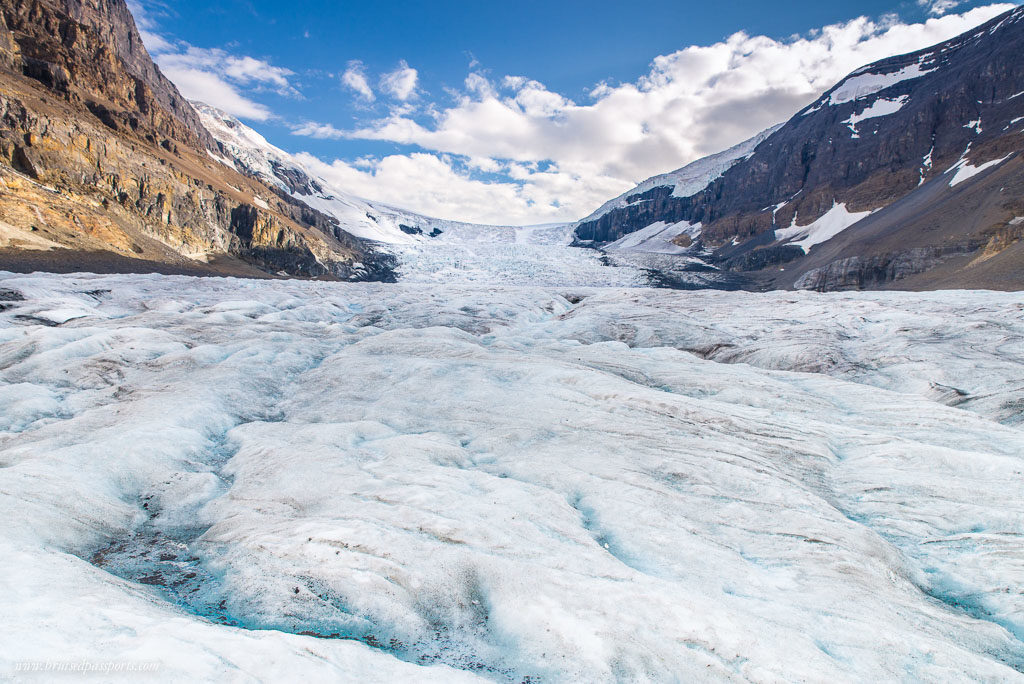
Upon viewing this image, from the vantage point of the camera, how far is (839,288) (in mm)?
57125

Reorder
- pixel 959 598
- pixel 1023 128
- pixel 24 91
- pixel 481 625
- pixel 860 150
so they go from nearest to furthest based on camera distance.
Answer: pixel 481 625
pixel 959 598
pixel 24 91
pixel 1023 128
pixel 860 150

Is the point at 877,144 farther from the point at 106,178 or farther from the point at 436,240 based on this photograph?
the point at 106,178

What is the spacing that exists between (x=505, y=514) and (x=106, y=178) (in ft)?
187

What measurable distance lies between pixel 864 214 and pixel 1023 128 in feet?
68.3

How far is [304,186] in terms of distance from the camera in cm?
15788

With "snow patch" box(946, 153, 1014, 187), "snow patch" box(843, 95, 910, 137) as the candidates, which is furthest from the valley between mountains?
"snow patch" box(843, 95, 910, 137)

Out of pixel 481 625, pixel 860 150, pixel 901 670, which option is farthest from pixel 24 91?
pixel 860 150

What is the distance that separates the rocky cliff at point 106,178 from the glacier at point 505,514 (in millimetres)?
31606

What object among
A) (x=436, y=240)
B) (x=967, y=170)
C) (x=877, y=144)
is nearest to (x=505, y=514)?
(x=967, y=170)

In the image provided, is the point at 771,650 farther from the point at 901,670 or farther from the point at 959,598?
the point at 959,598

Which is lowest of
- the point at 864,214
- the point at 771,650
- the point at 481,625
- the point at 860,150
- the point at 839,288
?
the point at 481,625

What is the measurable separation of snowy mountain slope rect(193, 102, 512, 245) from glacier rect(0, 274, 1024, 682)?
420 feet

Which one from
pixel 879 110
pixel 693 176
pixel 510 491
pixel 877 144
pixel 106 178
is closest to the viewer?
pixel 510 491

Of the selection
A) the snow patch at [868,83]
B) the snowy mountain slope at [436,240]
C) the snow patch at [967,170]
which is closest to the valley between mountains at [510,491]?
the snowy mountain slope at [436,240]
